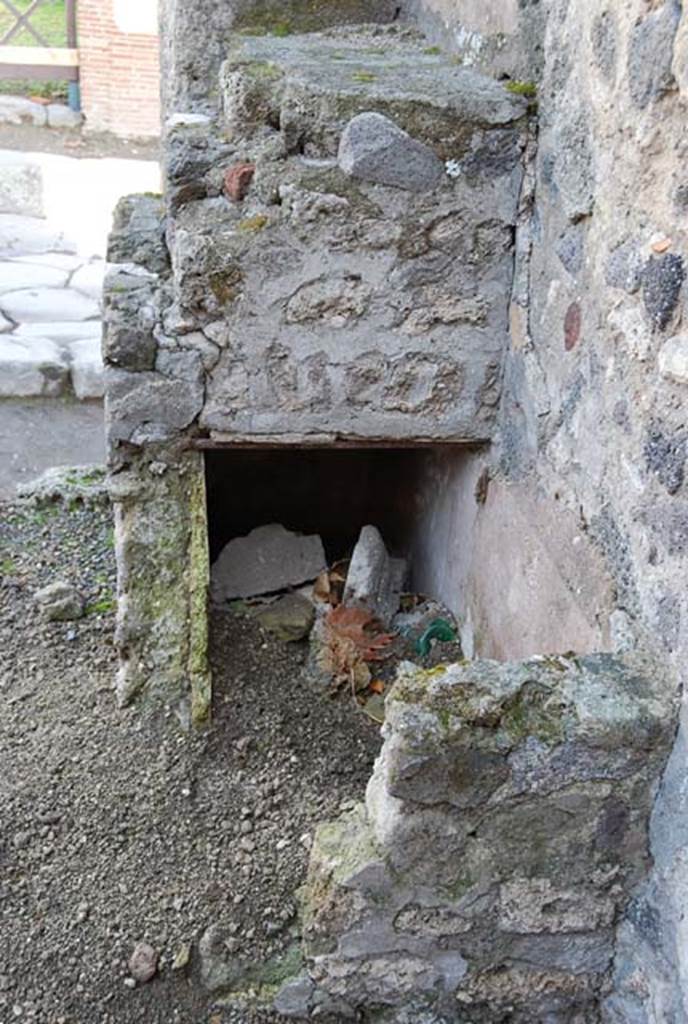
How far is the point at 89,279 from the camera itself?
25.6ft

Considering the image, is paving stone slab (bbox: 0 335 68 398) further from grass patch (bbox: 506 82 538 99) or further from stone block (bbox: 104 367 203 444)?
grass patch (bbox: 506 82 538 99)

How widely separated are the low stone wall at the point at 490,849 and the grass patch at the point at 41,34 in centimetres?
1287

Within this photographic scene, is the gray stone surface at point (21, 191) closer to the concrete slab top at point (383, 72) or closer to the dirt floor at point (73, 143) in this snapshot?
the dirt floor at point (73, 143)

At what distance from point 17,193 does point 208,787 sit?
778 cm

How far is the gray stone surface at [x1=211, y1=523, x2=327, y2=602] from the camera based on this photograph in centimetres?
355

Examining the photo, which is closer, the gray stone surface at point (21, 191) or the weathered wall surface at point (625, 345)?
the weathered wall surface at point (625, 345)

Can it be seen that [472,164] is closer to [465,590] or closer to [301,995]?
[465,590]

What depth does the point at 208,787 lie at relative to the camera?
2834 millimetres

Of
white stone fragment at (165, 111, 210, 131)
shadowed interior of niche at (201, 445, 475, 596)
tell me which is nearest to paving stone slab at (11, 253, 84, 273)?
shadowed interior of niche at (201, 445, 475, 596)

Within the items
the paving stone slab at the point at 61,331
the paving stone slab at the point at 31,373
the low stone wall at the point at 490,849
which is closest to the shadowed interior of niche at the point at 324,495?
the low stone wall at the point at 490,849

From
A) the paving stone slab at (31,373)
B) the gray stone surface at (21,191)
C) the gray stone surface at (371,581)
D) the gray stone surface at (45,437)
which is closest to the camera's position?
the gray stone surface at (371,581)

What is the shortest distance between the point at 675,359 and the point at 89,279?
648cm

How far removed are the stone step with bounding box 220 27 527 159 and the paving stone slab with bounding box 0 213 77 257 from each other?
19.1ft

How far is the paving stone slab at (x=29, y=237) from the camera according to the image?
8430mm
